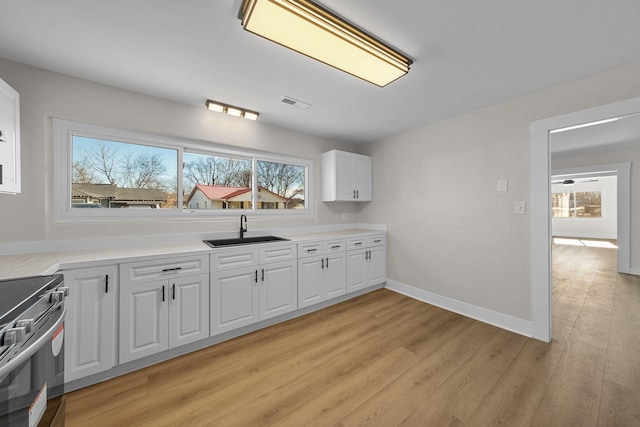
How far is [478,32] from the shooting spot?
61.4 inches

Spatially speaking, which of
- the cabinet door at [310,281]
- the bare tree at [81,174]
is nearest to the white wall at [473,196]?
the cabinet door at [310,281]

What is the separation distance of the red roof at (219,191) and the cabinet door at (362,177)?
174cm

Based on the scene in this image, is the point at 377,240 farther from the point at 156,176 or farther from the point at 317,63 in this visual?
the point at 156,176

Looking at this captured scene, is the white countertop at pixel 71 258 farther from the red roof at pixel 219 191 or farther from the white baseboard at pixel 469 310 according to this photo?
the white baseboard at pixel 469 310

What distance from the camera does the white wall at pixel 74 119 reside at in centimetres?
188

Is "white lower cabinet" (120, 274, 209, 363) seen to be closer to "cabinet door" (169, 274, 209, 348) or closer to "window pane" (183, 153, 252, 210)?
"cabinet door" (169, 274, 209, 348)

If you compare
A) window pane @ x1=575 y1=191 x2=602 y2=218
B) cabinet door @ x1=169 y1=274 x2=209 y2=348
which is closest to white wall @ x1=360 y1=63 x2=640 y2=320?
cabinet door @ x1=169 y1=274 x2=209 y2=348

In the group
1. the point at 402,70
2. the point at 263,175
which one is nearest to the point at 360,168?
the point at 263,175

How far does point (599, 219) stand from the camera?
8.83 meters

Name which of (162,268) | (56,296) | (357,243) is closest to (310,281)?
(357,243)

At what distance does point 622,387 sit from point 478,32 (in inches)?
104

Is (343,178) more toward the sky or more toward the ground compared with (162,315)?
more toward the sky

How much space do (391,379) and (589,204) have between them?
1237 centimetres

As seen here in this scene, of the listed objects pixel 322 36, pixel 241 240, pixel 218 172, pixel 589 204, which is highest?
pixel 322 36
